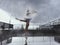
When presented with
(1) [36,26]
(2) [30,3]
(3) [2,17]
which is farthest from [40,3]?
(3) [2,17]

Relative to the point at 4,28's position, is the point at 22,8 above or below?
above

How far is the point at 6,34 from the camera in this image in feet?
25.5

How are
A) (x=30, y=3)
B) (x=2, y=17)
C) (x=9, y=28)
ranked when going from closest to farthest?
(x=30, y=3) < (x=2, y=17) < (x=9, y=28)

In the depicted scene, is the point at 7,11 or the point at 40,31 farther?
the point at 40,31

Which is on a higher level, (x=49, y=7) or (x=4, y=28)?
(x=49, y=7)

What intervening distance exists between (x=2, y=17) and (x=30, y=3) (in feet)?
4.97

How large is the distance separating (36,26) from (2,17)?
1.70 m

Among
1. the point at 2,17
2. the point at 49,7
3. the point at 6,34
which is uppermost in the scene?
the point at 49,7

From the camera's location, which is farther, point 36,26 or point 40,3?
point 36,26

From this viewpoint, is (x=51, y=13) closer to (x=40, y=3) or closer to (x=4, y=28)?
(x=40, y=3)

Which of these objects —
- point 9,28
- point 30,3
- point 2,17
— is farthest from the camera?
point 9,28

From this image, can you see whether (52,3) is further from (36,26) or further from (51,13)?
(36,26)

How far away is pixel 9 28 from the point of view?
27.1 feet

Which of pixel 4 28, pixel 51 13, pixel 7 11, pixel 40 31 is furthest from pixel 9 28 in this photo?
pixel 51 13
